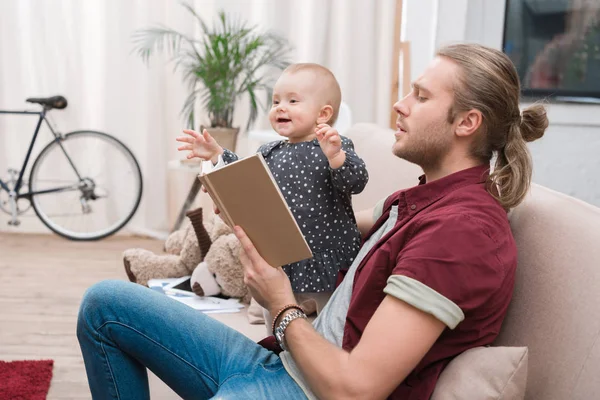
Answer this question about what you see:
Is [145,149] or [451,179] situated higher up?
[451,179]

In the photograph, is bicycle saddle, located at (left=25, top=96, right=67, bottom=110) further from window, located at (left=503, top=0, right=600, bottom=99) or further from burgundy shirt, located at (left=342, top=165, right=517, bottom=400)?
burgundy shirt, located at (left=342, top=165, right=517, bottom=400)

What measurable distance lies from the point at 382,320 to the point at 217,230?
4.11 ft

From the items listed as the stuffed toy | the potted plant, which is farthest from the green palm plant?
the stuffed toy

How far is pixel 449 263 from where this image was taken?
1004mm

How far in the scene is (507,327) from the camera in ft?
3.75

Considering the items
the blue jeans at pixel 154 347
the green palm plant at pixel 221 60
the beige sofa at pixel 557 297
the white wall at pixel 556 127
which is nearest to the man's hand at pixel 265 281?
the blue jeans at pixel 154 347

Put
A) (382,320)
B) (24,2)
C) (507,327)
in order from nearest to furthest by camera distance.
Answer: (382,320), (507,327), (24,2)

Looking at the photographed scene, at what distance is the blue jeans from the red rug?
3.01ft

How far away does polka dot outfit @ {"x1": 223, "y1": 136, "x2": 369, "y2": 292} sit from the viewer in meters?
1.67

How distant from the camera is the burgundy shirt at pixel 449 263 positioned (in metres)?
1.01

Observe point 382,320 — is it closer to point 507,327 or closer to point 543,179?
point 507,327

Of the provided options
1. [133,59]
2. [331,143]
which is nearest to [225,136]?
[133,59]

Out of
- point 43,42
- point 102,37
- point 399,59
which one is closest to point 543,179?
point 399,59

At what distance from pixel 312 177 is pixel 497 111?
59 cm
